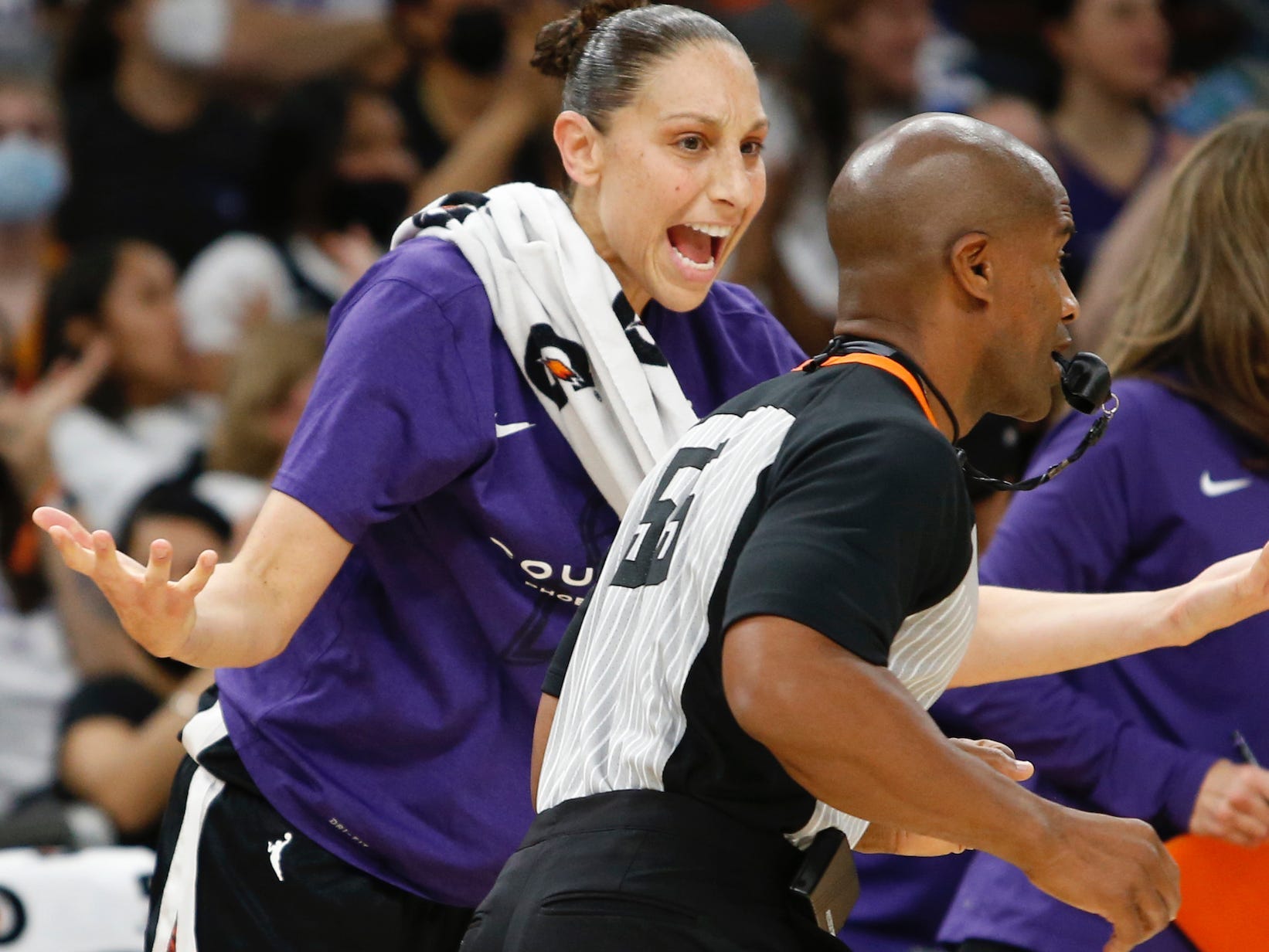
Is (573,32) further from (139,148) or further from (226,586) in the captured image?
(139,148)

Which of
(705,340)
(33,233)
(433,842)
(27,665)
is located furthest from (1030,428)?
(33,233)

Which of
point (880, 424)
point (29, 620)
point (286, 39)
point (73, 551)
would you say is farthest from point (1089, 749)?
point (286, 39)

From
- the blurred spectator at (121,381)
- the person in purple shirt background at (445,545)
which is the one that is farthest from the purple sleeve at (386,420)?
the blurred spectator at (121,381)

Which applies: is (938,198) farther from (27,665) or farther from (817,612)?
(27,665)

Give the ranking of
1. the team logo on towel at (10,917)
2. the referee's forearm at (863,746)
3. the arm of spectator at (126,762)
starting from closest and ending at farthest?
1. the referee's forearm at (863,746)
2. the team logo on towel at (10,917)
3. the arm of spectator at (126,762)

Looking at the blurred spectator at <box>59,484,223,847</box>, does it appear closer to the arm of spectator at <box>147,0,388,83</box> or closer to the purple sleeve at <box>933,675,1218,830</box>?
the purple sleeve at <box>933,675,1218,830</box>

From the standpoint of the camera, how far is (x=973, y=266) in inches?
71.9

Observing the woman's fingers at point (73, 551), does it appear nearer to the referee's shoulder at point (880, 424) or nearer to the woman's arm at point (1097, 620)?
the referee's shoulder at point (880, 424)

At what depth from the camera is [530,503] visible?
7.73ft

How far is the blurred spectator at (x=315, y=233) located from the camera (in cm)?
607

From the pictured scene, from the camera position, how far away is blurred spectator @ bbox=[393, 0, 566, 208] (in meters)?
5.81

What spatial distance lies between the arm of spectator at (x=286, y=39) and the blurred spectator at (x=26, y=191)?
695 mm

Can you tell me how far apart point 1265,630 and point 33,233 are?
15.8 ft

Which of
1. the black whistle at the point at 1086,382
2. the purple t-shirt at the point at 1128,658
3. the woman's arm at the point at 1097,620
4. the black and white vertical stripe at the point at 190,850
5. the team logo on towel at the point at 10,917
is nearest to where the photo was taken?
the black whistle at the point at 1086,382
